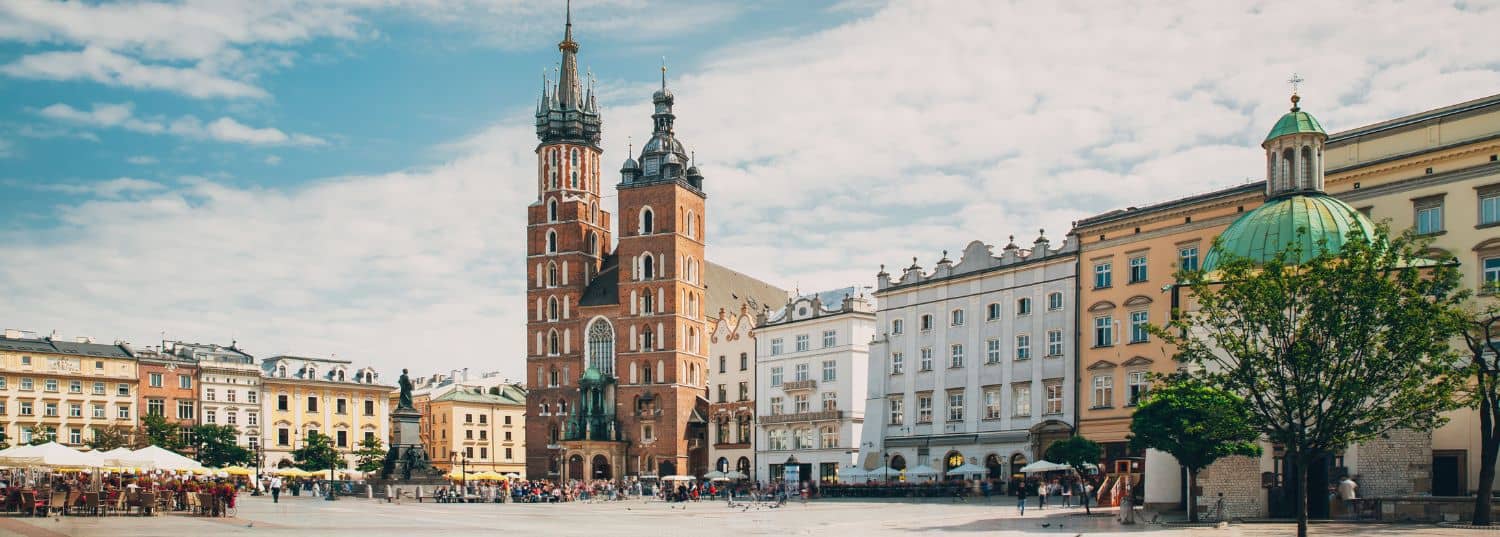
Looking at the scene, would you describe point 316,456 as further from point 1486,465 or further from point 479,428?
point 1486,465

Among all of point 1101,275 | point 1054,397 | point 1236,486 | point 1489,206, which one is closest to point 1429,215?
point 1489,206

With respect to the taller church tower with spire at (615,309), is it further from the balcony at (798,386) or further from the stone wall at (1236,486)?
the stone wall at (1236,486)

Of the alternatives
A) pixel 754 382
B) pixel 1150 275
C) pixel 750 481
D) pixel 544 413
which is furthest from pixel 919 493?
pixel 544 413

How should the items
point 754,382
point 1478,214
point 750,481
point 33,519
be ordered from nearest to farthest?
point 33,519 → point 1478,214 → point 750,481 → point 754,382

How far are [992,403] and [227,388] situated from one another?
7290cm

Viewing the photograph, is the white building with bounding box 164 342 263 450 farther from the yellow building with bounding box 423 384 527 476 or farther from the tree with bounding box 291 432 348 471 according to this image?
the yellow building with bounding box 423 384 527 476

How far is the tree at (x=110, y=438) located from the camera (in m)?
92.7

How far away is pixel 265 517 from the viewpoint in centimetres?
4134

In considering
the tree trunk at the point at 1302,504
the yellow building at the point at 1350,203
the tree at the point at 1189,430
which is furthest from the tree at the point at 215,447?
the tree trunk at the point at 1302,504

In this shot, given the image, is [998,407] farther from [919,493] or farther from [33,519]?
[33,519]

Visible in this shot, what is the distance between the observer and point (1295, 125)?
44.7 metres

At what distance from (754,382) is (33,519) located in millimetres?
58927

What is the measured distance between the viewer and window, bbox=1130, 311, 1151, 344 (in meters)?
57.0

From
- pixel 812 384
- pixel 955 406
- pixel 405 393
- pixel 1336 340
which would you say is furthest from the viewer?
pixel 812 384
